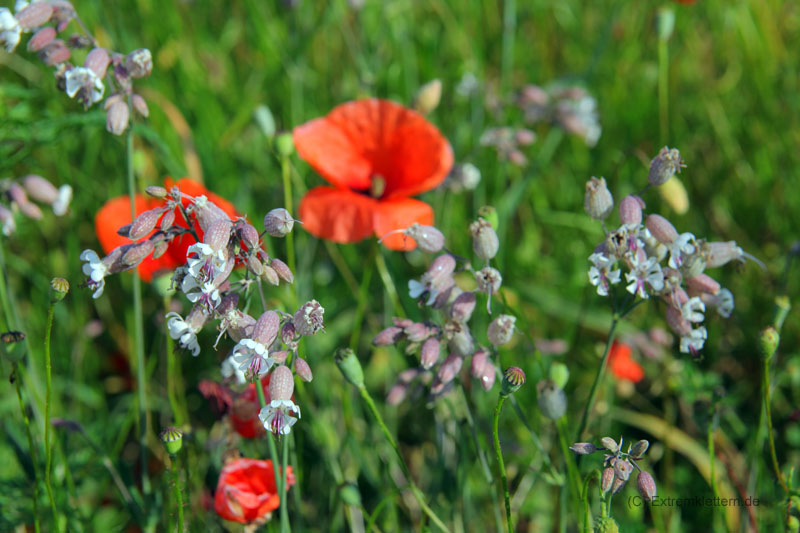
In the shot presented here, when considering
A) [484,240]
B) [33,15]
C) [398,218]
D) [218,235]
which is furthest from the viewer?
[398,218]

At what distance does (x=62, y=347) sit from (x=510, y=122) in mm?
1644

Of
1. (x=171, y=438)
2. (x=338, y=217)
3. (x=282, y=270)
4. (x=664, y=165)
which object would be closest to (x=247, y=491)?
(x=171, y=438)

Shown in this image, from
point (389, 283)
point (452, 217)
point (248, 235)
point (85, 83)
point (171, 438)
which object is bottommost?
point (452, 217)

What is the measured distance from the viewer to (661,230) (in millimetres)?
1143

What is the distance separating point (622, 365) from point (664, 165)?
734 millimetres

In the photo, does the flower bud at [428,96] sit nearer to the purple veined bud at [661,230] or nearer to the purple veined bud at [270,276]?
the purple veined bud at [661,230]

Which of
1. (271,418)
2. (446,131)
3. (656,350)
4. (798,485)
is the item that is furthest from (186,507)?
(446,131)

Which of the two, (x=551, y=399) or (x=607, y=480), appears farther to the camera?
(x=551, y=399)

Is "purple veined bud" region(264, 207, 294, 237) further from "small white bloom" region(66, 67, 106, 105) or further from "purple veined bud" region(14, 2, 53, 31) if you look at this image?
"purple veined bud" region(14, 2, 53, 31)

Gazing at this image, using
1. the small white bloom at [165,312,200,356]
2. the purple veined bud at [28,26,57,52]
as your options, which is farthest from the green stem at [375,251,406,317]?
the purple veined bud at [28,26,57,52]

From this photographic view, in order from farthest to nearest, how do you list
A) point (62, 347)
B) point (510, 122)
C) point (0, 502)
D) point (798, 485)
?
point (510, 122) < point (62, 347) < point (798, 485) < point (0, 502)

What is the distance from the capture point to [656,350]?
1776mm

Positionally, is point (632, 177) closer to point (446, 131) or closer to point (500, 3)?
point (446, 131)

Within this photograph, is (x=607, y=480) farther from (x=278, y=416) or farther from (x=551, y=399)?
(x=278, y=416)
